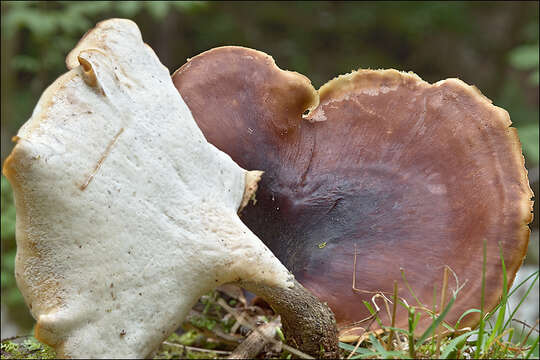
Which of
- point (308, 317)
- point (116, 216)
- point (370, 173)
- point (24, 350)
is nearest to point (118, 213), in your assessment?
point (116, 216)

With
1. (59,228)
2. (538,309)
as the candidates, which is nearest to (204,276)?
(59,228)

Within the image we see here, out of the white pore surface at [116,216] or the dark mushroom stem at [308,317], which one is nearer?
the white pore surface at [116,216]

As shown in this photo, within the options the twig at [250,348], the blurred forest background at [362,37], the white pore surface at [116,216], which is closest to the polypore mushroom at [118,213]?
the white pore surface at [116,216]

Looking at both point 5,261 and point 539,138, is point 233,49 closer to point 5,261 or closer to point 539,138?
point 5,261

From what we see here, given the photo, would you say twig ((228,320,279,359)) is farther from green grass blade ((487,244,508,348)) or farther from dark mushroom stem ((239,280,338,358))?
green grass blade ((487,244,508,348))

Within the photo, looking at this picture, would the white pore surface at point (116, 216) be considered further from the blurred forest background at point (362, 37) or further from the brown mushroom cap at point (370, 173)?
the blurred forest background at point (362, 37)
